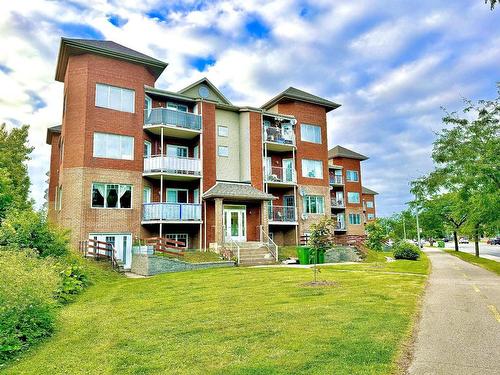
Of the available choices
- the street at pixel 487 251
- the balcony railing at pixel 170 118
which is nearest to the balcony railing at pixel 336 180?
the street at pixel 487 251

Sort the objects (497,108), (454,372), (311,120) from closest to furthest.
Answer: (454,372) → (497,108) → (311,120)

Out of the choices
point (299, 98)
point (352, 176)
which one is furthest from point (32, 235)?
point (352, 176)

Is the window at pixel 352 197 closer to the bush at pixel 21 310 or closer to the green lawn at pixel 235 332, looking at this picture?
the green lawn at pixel 235 332

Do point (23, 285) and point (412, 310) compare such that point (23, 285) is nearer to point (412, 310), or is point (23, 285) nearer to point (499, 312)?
point (412, 310)

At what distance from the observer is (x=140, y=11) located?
54.0 feet

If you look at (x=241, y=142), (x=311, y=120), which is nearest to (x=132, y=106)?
(x=241, y=142)

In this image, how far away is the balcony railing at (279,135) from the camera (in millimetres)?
31438

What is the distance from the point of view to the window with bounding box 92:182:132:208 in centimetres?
2412

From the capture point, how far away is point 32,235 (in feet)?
52.2

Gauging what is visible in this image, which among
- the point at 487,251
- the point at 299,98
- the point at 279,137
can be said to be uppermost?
the point at 299,98

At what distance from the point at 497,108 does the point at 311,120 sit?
49.3 ft

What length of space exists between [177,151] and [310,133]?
12468 millimetres

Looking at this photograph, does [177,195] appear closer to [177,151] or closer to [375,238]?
[177,151]

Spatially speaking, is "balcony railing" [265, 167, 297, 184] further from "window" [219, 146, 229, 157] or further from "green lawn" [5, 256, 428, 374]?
"green lawn" [5, 256, 428, 374]
